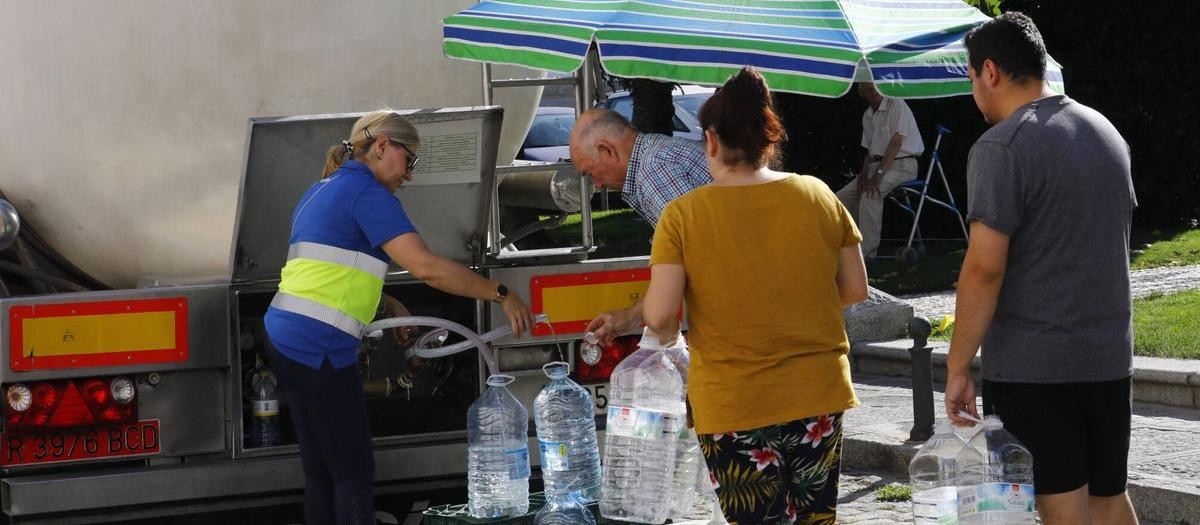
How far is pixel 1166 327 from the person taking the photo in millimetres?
8586

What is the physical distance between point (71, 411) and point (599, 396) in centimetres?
188

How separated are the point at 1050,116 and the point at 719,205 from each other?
2.85ft

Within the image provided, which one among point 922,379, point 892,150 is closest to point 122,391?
point 922,379

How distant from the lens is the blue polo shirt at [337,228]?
486 centimetres

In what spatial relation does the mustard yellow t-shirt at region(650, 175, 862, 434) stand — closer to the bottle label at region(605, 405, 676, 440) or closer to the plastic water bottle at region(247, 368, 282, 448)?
the bottle label at region(605, 405, 676, 440)

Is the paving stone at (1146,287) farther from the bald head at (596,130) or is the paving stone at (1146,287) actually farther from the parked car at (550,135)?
the bald head at (596,130)

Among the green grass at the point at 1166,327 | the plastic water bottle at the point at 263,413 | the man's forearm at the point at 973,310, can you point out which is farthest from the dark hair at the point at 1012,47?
the green grass at the point at 1166,327

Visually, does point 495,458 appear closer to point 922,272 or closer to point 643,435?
point 643,435

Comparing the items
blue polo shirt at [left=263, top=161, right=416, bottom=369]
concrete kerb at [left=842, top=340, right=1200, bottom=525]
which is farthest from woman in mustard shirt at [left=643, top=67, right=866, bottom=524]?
concrete kerb at [left=842, top=340, right=1200, bottom=525]

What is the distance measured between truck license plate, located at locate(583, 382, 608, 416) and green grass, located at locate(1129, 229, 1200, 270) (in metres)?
6.59

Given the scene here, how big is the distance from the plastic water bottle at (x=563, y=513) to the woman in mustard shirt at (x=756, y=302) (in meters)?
1.14

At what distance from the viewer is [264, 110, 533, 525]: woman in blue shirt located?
4875mm

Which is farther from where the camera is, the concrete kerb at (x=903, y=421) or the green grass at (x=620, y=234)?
the green grass at (x=620, y=234)

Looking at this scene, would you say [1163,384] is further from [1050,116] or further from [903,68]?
[1050,116]
